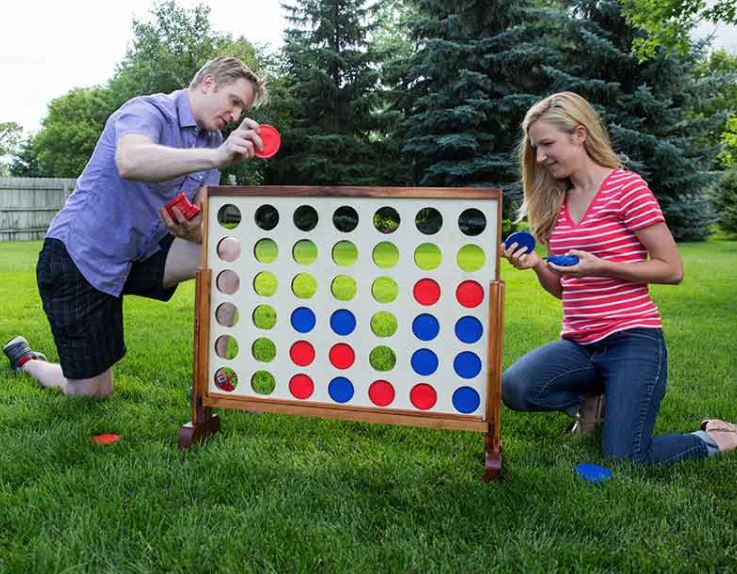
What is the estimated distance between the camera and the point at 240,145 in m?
2.56

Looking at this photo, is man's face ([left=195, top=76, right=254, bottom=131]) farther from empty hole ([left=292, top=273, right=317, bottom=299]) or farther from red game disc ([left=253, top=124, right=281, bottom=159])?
empty hole ([left=292, top=273, right=317, bottom=299])

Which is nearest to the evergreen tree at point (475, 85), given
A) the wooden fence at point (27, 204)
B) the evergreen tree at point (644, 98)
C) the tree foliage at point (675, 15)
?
the evergreen tree at point (644, 98)

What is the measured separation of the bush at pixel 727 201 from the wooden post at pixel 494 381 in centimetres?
2086

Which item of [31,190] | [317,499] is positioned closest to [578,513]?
[317,499]

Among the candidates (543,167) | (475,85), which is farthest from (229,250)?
(475,85)

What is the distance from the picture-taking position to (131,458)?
2.52m

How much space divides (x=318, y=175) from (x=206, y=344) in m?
16.5

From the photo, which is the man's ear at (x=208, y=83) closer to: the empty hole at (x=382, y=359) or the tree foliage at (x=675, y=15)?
the empty hole at (x=382, y=359)

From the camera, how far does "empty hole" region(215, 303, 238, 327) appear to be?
9.02 feet

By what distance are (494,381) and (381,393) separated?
40 centimetres

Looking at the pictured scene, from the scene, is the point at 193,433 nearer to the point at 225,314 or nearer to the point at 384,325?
the point at 225,314

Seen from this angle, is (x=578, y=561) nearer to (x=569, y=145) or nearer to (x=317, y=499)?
(x=317, y=499)

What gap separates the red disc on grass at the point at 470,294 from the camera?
246cm

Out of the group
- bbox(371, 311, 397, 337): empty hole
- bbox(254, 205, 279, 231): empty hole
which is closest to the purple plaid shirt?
bbox(254, 205, 279, 231): empty hole
